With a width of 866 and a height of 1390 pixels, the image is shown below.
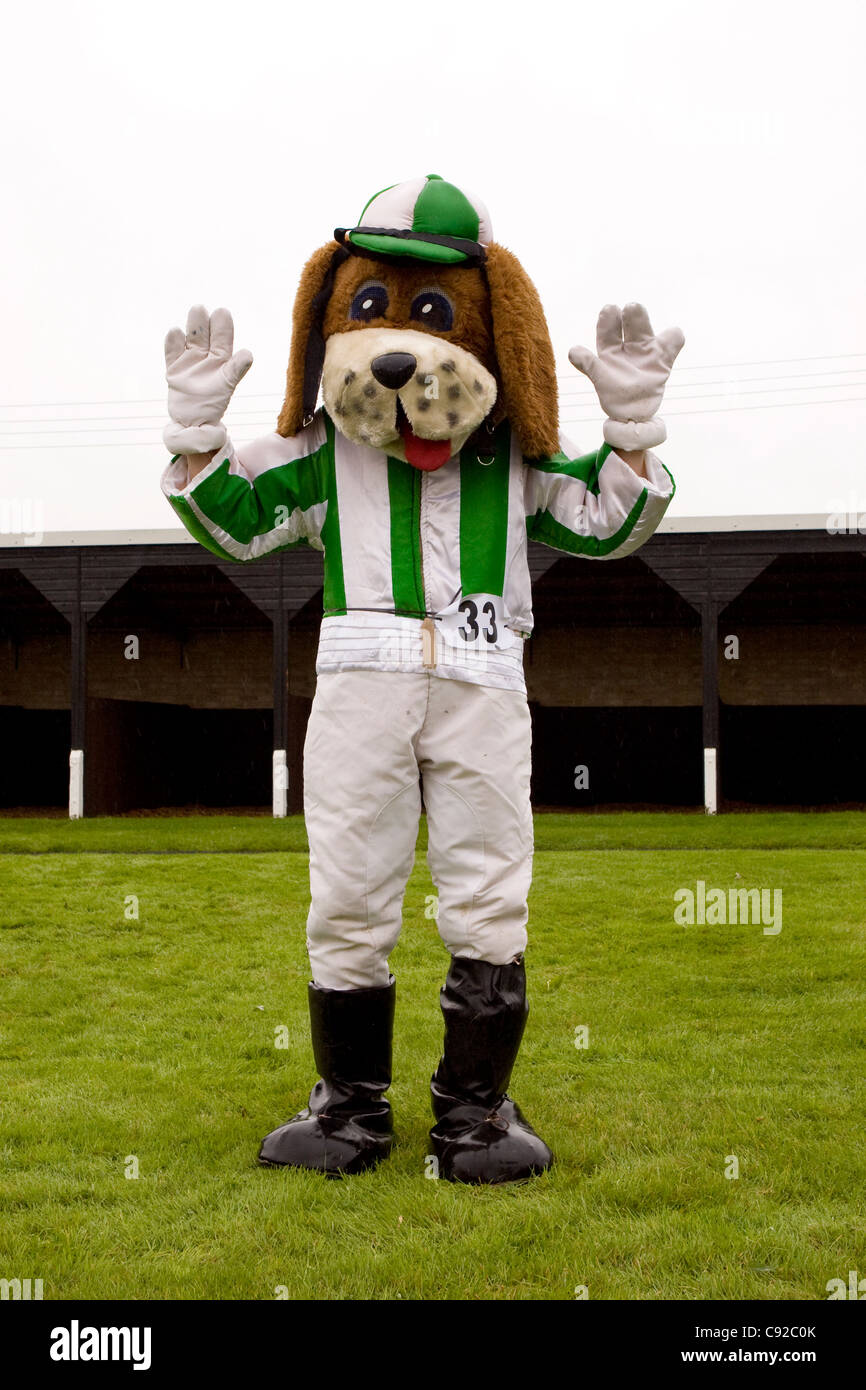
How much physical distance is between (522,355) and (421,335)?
11.0 inches

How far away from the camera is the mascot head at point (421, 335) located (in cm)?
290

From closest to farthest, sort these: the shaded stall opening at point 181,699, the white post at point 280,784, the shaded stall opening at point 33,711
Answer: the white post at point 280,784 < the shaded stall opening at point 181,699 < the shaded stall opening at point 33,711

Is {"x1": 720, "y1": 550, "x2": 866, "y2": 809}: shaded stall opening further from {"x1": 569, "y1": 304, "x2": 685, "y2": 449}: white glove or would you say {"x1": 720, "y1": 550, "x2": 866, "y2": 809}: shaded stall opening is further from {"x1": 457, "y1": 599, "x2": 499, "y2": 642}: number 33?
{"x1": 457, "y1": 599, "x2": 499, "y2": 642}: number 33

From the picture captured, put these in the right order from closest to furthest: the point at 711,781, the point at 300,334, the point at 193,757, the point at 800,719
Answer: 1. the point at 300,334
2. the point at 711,781
3. the point at 800,719
4. the point at 193,757

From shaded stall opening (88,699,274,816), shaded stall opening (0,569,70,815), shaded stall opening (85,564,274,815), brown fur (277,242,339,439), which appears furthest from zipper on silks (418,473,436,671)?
shaded stall opening (0,569,70,815)

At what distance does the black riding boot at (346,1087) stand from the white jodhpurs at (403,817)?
0.20 feet

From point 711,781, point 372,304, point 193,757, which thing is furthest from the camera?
point 193,757

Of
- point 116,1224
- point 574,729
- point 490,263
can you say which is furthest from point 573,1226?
point 574,729

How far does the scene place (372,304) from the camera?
3078 millimetres

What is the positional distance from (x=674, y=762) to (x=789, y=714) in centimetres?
214

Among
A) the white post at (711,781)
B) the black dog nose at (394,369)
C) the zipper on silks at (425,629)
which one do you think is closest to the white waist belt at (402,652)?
the zipper on silks at (425,629)

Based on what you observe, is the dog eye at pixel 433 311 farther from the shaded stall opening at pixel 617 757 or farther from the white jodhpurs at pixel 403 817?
the shaded stall opening at pixel 617 757

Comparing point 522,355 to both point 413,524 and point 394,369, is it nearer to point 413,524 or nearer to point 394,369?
point 394,369

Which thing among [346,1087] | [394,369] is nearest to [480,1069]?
[346,1087]
